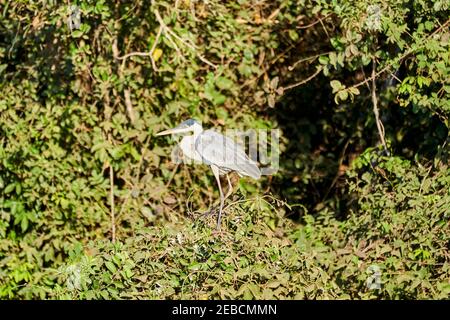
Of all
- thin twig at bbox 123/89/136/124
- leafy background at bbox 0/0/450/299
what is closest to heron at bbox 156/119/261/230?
leafy background at bbox 0/0/450/299

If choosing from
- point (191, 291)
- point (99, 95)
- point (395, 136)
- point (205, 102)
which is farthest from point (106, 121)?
point (191, 291)

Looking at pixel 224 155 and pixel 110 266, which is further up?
pixel 224 155

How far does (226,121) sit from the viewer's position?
281 inches

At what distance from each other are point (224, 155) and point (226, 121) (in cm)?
128

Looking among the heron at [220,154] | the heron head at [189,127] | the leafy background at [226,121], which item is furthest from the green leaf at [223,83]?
the heron at [220,154]

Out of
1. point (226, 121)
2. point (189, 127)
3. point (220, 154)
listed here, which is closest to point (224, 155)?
point (220, 154)

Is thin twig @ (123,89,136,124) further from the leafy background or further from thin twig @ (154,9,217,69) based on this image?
thin twig @ (154,9,217,69)

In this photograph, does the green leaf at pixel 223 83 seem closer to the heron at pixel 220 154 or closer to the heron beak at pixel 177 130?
the heron beak at pixel 177 130

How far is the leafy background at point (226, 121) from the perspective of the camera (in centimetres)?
571

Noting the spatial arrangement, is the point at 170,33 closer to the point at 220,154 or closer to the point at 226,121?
the point at 226,121

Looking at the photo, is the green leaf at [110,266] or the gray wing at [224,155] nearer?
the green leaf at [110,266]

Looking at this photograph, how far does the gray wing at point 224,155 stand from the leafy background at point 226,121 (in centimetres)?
32

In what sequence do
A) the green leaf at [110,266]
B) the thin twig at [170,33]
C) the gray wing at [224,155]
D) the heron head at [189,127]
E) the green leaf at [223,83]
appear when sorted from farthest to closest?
the green leaf at [223,83] < the thin twig at [170,33] < the heron head at [189,127] < the gray wing at [224,155] < the green leaf at [110,266]

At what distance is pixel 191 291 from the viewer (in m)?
4.73
